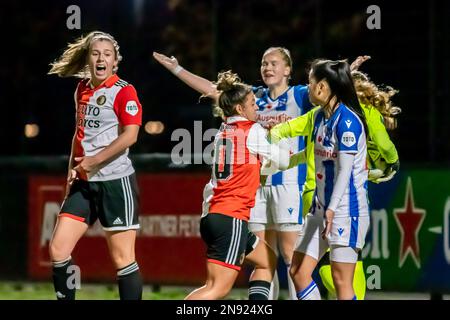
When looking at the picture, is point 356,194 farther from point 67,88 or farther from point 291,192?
point 67,88

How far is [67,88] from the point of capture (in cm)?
1991

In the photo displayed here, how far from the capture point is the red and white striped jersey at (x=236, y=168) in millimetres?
10008

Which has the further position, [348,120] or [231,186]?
[231,186]

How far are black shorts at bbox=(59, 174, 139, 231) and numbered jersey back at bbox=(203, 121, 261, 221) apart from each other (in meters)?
0.74

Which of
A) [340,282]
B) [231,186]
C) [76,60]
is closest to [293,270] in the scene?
[340,282]

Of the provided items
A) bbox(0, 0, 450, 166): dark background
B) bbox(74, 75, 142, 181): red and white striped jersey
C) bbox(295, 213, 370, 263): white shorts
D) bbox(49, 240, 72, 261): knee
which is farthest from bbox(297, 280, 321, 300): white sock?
bbox(0, 0, 450, 166): dark background

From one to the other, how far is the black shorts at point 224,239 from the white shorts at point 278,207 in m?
1.67

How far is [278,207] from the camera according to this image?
1163 cm

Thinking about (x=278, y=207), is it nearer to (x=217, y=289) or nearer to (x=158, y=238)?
(x=217, y=289)

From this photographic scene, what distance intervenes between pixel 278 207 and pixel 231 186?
1660 mm

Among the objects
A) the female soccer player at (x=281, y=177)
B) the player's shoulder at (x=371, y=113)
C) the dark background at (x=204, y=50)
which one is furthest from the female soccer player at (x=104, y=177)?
the dark background at (x=204, y=50)

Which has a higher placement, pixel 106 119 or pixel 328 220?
pixel 106 119

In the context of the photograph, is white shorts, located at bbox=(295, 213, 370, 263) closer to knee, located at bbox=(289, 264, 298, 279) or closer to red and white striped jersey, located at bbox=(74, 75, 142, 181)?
knee, located at bbox=(289, 264, 298, 279)

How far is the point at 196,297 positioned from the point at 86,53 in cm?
233
